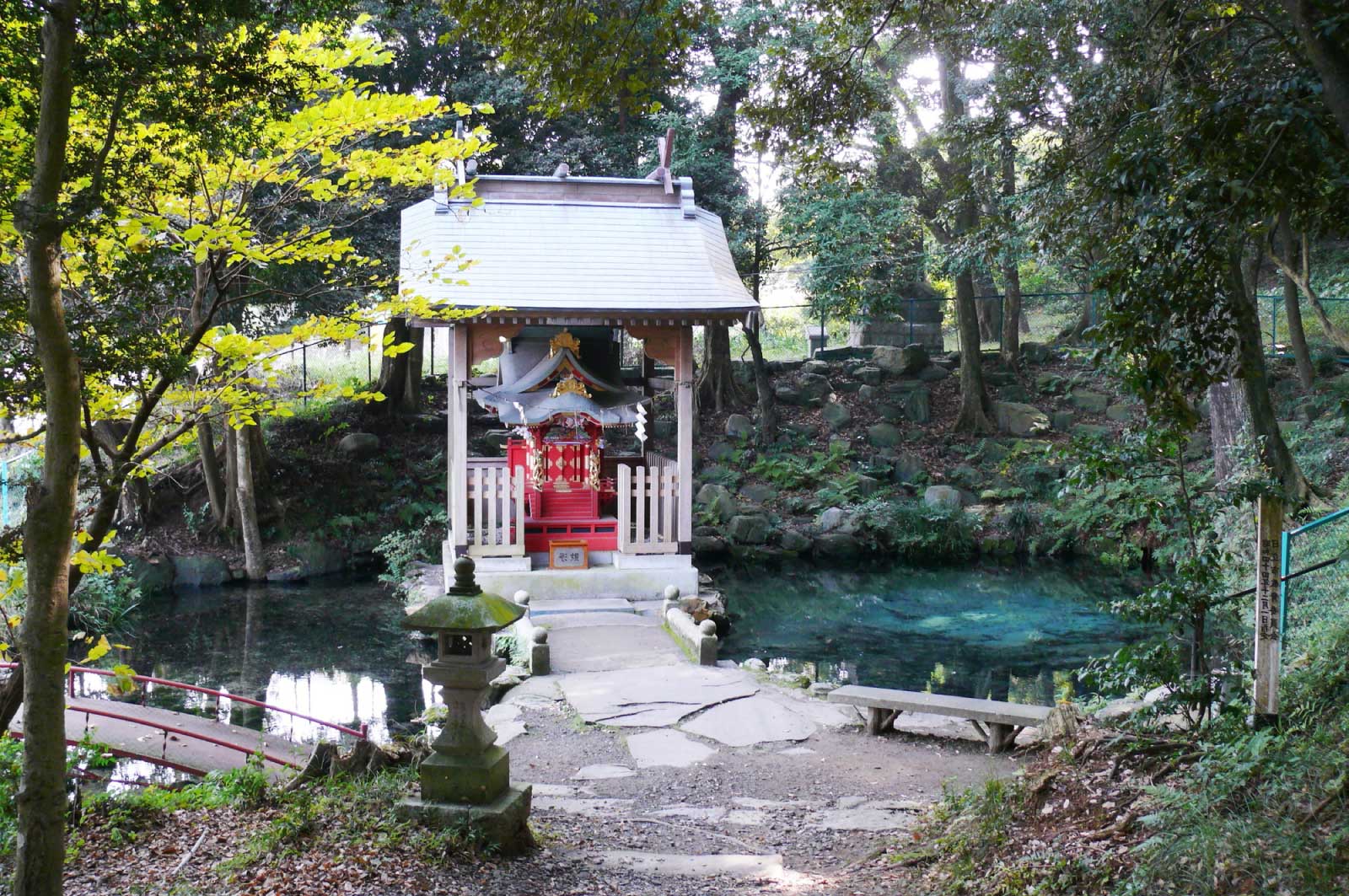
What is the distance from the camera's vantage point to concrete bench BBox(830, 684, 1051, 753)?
7.20m

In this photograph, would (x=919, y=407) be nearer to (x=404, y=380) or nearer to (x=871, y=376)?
(x=871, y=376)

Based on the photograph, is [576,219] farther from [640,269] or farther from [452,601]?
[452,601]

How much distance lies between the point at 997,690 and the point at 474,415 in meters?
14.2

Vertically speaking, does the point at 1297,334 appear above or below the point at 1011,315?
below

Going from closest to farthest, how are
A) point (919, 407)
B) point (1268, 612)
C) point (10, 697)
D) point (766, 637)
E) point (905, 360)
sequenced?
1. point (10, 697)
2. point (1268, 612)
3. point (766, 637)
4. point (919, 407)
5. point (905, 360)

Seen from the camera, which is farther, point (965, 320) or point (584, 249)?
point (965, 320)

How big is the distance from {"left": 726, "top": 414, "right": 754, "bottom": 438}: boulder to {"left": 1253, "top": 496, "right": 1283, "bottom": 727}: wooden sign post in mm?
17351

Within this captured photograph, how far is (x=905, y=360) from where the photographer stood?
79.5 feet

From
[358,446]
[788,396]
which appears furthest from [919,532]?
[358,446]

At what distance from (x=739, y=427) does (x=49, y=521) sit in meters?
19.4

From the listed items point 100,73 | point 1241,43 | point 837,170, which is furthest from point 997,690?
point 100,73

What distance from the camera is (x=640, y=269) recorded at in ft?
41.9

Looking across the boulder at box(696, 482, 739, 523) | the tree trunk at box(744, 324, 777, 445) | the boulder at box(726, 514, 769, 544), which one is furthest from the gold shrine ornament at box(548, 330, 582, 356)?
the tree trunk at box(744, 324, 777, 445)

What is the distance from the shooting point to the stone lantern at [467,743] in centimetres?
518
